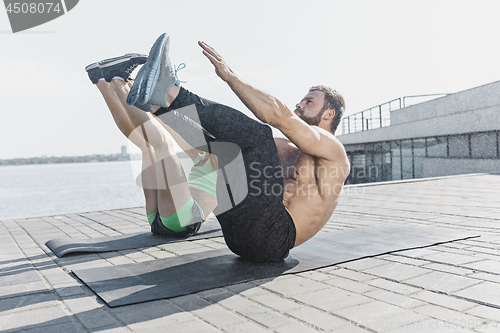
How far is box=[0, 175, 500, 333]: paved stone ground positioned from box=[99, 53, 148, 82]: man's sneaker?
5.49ft

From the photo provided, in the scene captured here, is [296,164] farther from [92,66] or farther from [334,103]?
[92,66]

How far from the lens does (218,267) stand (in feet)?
10.5

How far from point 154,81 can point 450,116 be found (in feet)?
63.5

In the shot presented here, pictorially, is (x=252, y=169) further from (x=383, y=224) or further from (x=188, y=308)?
(x=383, y=224)

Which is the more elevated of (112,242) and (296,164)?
(296,164)

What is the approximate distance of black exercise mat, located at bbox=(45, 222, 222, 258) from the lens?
3979mm

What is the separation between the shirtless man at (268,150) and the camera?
2.62 m

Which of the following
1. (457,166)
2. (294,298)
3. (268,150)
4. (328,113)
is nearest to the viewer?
(294,298)

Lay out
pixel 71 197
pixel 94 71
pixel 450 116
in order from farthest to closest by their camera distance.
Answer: pixel 71 197, pixel 450 116, pixel 94 71

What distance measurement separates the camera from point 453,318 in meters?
2.10

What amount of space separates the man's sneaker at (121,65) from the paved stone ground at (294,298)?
1.67 m

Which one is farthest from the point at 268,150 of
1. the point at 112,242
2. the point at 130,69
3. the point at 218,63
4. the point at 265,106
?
the point at 112,242

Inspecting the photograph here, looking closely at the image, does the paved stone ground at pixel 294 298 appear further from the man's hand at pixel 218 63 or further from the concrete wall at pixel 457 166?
the concrete wall at pixel 457 166

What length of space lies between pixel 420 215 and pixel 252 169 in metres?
4.10
